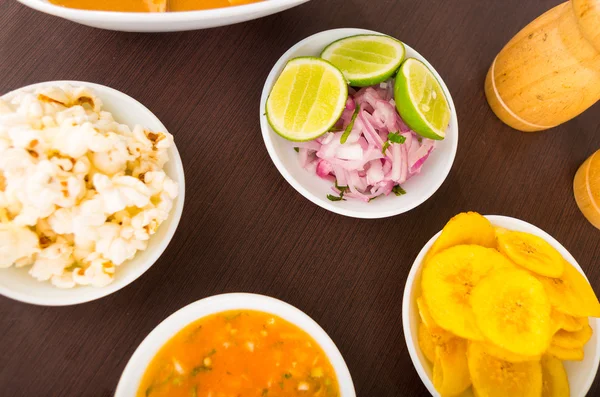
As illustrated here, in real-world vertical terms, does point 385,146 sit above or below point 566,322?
above

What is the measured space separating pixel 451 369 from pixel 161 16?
1062mm

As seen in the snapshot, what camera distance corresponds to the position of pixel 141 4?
131cm

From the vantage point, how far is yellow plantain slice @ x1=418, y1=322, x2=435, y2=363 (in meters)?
1.14

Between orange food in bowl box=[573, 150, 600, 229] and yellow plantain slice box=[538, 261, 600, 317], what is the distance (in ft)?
1.17

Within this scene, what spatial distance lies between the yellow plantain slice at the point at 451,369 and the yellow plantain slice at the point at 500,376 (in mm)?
26

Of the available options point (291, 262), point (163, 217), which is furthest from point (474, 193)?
point (163, 217)

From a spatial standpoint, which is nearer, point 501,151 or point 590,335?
point 590,335

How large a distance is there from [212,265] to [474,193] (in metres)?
0.85

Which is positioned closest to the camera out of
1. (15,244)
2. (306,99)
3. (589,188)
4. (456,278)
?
(15,244)

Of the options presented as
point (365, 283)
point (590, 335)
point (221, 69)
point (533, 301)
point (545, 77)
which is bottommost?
point (365, 283)

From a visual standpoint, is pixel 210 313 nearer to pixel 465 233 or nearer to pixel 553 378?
pixel 465 233

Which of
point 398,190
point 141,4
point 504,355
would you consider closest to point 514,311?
point 504,355

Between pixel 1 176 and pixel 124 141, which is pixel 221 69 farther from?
pixel 1 176

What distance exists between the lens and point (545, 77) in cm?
132
